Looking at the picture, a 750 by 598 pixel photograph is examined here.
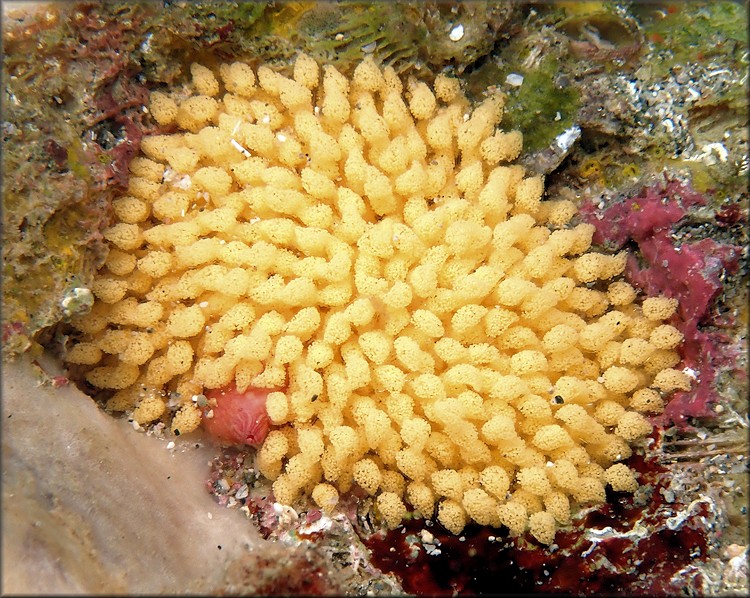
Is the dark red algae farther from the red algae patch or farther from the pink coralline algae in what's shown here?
the red algae patch

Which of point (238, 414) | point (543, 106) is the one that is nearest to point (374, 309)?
point (238, 414)

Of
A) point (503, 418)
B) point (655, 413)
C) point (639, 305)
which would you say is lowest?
point (655, 413)

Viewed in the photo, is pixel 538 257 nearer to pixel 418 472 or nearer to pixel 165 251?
pixel 418 472

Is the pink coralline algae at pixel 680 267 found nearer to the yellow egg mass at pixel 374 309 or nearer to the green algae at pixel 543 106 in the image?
the yellow egg mass at pixel 374 309

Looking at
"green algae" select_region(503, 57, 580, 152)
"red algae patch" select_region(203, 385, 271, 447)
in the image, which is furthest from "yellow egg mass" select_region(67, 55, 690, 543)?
"green algae" select_region(503, 57, 580, 152)

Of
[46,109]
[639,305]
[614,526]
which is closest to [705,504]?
[614,526]
